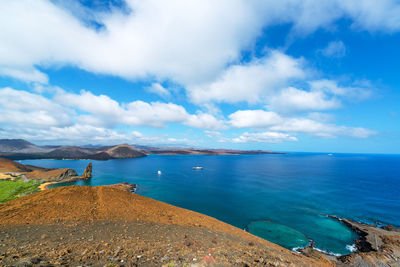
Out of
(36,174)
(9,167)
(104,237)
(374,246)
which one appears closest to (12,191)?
(104,237)

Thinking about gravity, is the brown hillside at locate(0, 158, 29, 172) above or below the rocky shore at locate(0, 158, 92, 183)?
above

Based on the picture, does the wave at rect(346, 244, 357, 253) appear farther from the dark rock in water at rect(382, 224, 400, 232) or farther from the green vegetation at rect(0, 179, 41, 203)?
the green vegetation at rect(0, 179, 41, 203)

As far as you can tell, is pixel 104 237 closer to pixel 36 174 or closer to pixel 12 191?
pixel 12 191

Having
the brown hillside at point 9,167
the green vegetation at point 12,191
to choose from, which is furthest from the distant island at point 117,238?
the brown hillside at point 9,167

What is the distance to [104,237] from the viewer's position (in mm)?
10078

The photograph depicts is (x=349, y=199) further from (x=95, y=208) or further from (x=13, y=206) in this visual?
(x=13, y=206)

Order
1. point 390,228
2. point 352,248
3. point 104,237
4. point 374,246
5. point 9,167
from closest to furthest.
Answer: point 104,237 < point 374,246 < point 352,248 < point 390,228 < point 9,167

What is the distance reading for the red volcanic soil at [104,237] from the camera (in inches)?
295

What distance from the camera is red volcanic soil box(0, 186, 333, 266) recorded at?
7480 mm

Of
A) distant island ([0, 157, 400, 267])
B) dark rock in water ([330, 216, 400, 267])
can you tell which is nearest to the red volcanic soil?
distant island ([0, 157, 400, 267])

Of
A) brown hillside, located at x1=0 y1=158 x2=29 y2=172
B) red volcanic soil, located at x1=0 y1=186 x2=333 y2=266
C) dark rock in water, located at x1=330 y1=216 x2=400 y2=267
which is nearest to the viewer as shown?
red volcanic soil, located at x1=0 y1=186 x2=333 y2=266

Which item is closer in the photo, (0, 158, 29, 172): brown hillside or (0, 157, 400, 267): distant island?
(0, 157, 400, 267): distant island

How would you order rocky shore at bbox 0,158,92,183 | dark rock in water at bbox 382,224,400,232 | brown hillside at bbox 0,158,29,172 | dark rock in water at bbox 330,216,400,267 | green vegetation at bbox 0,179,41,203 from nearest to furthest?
dark rock in water at bbox 330,216,400,267
green vegetation at bbox 0,179,41,203
dark rock in water at bbox 382,224,400,232
rocky shore at bbox 0,158,92,183
brown hillside at bbox 0,158,29,172

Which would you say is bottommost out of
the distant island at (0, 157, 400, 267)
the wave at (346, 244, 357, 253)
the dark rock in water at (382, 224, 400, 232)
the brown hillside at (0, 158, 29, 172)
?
the wave at (346, 244, 357, 253)
